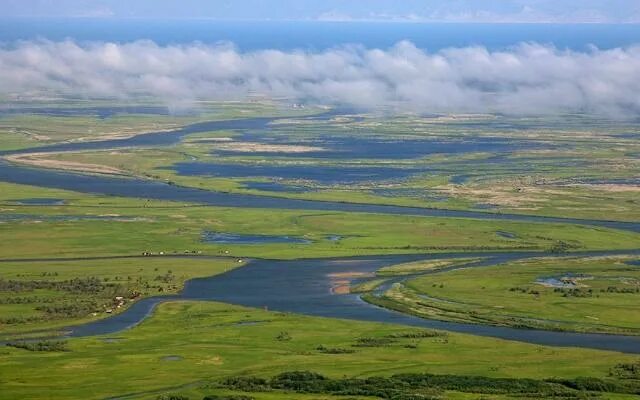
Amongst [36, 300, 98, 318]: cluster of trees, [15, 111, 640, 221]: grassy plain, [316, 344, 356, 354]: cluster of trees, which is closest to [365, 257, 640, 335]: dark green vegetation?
[316, 344, 356, 354]: cluster of trees

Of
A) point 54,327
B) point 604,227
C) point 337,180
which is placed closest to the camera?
point 54,327

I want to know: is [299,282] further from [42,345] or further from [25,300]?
[42,345]

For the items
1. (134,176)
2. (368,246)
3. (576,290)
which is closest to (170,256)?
(368,246)

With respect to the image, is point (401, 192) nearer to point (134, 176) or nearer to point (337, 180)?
point (337, 180)

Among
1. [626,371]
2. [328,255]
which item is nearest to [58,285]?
[328,255]

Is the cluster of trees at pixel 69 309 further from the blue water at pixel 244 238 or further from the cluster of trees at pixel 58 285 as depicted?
the blue water at pixel 244 238
